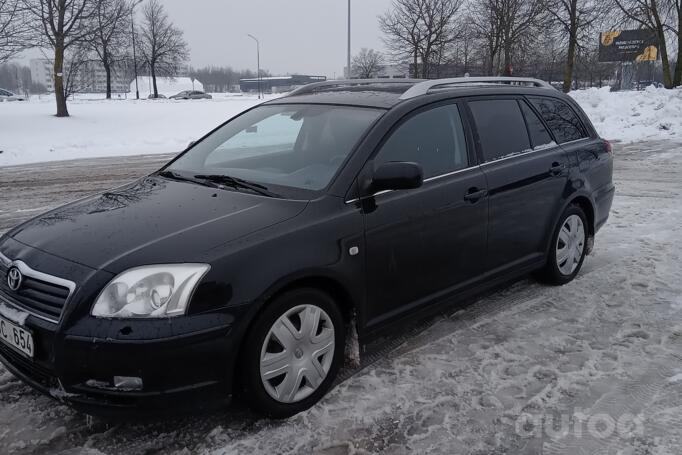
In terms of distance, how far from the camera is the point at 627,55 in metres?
36.8

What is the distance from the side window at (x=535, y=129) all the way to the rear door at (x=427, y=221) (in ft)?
2.83

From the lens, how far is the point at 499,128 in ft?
14.1

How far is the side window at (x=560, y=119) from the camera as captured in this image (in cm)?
484

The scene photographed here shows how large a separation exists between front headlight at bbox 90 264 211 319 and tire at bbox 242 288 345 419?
1.25ft

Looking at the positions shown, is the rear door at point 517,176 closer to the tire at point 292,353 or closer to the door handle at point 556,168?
Result: the door handle at point 556,168

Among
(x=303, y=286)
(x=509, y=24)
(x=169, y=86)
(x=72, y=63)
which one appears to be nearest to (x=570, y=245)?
(x=303, y=286)

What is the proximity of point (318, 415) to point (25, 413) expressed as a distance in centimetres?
152

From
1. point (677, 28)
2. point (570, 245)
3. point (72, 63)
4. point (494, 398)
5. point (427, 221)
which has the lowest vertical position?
point (494, 398)

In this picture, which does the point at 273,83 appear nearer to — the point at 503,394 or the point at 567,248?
the point at 567,248

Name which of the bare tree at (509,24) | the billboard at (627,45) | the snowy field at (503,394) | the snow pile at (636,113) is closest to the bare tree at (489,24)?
the bare tree at (509,24)

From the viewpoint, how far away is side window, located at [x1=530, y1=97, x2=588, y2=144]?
4.84 m

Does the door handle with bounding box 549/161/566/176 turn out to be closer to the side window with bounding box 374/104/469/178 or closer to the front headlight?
the side window with bounding box 374/104/469/178

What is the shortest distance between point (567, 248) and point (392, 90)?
2.15m

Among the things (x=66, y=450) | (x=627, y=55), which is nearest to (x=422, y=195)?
(x=66, y=450)
